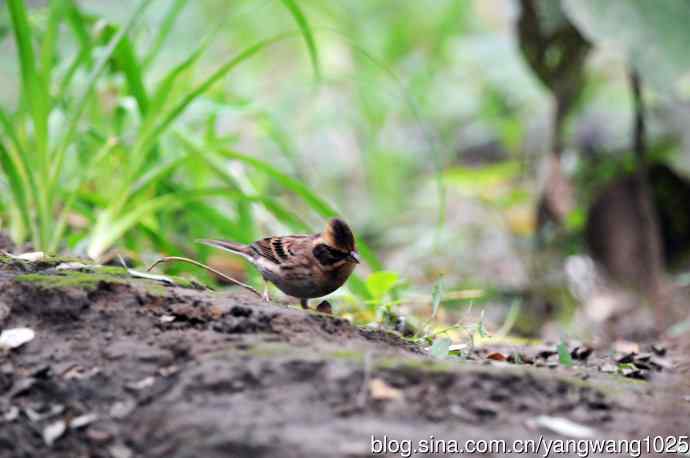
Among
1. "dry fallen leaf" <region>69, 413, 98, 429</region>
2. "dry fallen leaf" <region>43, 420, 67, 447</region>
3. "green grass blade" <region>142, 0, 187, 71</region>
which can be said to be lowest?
"dry fallen leaf" <region>43, 420, 67, 447</region>

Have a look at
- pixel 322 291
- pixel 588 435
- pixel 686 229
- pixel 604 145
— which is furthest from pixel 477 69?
pixel 588 435

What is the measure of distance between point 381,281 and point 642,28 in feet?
9.38

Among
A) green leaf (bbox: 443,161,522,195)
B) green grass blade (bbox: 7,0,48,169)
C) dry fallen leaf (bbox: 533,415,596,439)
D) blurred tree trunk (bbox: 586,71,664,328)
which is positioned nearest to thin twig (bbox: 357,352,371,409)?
dry fallen leaf (bbox: 533,415,596,439)

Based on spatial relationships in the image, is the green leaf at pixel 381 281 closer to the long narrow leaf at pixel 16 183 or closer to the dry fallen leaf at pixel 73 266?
the dry fallen leaf at pixel 73 266

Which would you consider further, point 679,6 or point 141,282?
point 679,6

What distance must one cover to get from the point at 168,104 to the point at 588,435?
3.26 metres

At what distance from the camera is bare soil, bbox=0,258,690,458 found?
8.36ft

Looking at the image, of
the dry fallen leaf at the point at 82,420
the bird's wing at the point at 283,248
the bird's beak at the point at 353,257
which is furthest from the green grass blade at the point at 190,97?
the dry fallen leaf at the point at 82,420

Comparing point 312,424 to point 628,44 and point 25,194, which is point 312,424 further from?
point 628,44

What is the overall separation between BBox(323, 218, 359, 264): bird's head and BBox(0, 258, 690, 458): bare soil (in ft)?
2.85

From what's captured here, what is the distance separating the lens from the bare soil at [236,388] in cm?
255

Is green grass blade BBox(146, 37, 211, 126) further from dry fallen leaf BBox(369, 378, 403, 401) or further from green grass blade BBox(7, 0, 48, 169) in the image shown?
dry fallen leaf BBox(369, 378, 403, 401)

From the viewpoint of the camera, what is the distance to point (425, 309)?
A: 277 inches

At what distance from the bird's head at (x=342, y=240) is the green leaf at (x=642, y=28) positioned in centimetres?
271
